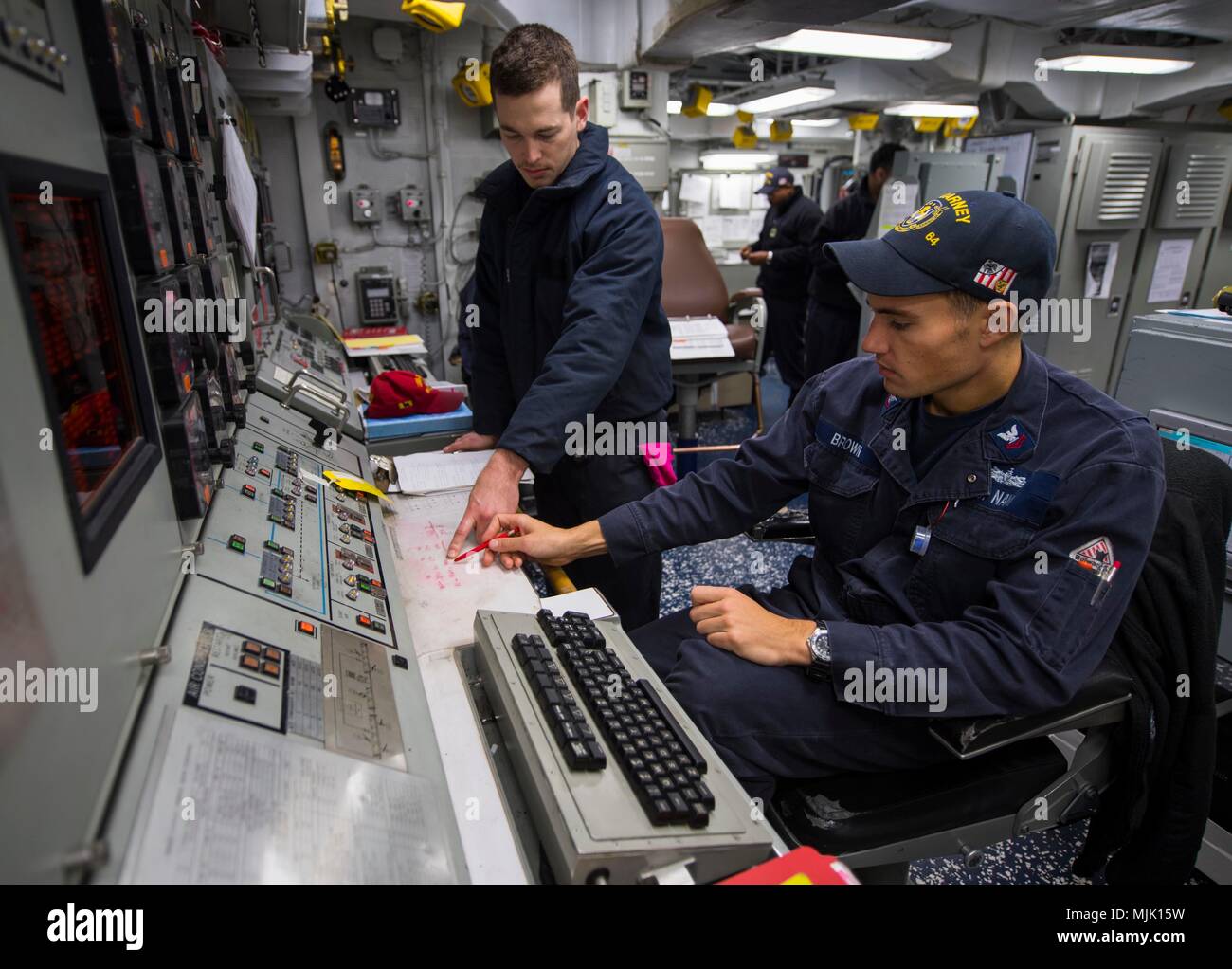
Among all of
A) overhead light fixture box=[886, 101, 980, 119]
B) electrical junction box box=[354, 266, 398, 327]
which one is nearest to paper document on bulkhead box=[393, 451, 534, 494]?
electrical junction box box=[354, 266, 398, 327]

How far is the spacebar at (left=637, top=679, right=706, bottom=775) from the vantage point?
851 millimetres

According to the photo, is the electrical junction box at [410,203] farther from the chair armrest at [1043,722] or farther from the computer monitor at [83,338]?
the chair armrest at [1043,722]

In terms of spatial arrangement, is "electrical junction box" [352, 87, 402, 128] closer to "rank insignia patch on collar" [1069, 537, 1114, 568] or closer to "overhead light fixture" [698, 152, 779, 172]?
"rank insignia patch on collar" [1069, 537, 1114, 568]

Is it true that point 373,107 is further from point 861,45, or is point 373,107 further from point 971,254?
point 971,254

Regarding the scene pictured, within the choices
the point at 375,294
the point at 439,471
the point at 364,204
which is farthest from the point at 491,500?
the point at 364,204

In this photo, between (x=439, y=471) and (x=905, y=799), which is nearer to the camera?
(x=905, y=799)

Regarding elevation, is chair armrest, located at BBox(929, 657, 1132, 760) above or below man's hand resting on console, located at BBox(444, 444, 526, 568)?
below

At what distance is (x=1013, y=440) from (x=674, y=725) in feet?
2.42

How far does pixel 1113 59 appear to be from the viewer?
4.40m

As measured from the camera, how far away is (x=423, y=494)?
1.78m

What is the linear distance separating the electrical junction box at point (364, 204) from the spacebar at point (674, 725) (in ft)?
13.8

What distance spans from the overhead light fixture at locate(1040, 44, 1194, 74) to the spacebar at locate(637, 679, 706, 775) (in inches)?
201

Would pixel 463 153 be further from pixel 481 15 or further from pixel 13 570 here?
pixel 13 570

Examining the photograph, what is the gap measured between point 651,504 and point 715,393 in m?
4.15
